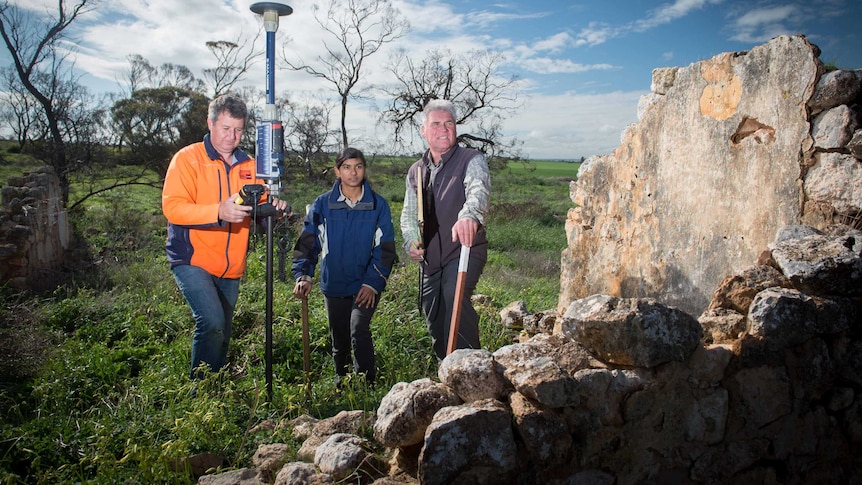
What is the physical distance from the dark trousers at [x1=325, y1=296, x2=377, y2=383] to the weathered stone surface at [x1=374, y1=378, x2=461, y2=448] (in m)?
1.50

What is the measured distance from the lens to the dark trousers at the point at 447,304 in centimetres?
397

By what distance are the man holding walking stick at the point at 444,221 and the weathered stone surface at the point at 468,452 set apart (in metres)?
1.49

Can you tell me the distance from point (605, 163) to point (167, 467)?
4241mm

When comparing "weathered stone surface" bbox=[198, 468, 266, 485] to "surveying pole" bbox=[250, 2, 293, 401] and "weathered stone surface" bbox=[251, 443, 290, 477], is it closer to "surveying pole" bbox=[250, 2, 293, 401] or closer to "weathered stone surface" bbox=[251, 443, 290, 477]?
"weathered stone surface" bbox=[251, 443, 290, 477]

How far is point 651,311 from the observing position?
8.59ft

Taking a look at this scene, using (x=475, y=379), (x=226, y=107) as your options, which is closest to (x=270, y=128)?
(x=226, y=107)

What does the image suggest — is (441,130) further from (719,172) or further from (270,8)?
(719,172)

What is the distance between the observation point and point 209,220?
3.65 m

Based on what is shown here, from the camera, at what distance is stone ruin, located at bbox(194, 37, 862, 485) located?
8.11 ft

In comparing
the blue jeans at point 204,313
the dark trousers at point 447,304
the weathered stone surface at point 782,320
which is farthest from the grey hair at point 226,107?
the weathered stone surface at point 782,320

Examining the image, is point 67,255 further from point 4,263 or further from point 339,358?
point 339,358

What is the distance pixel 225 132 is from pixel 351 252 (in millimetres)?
1155

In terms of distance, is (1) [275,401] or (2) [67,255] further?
(2) [67,255]

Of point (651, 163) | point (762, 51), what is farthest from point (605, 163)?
point (762, 51)
